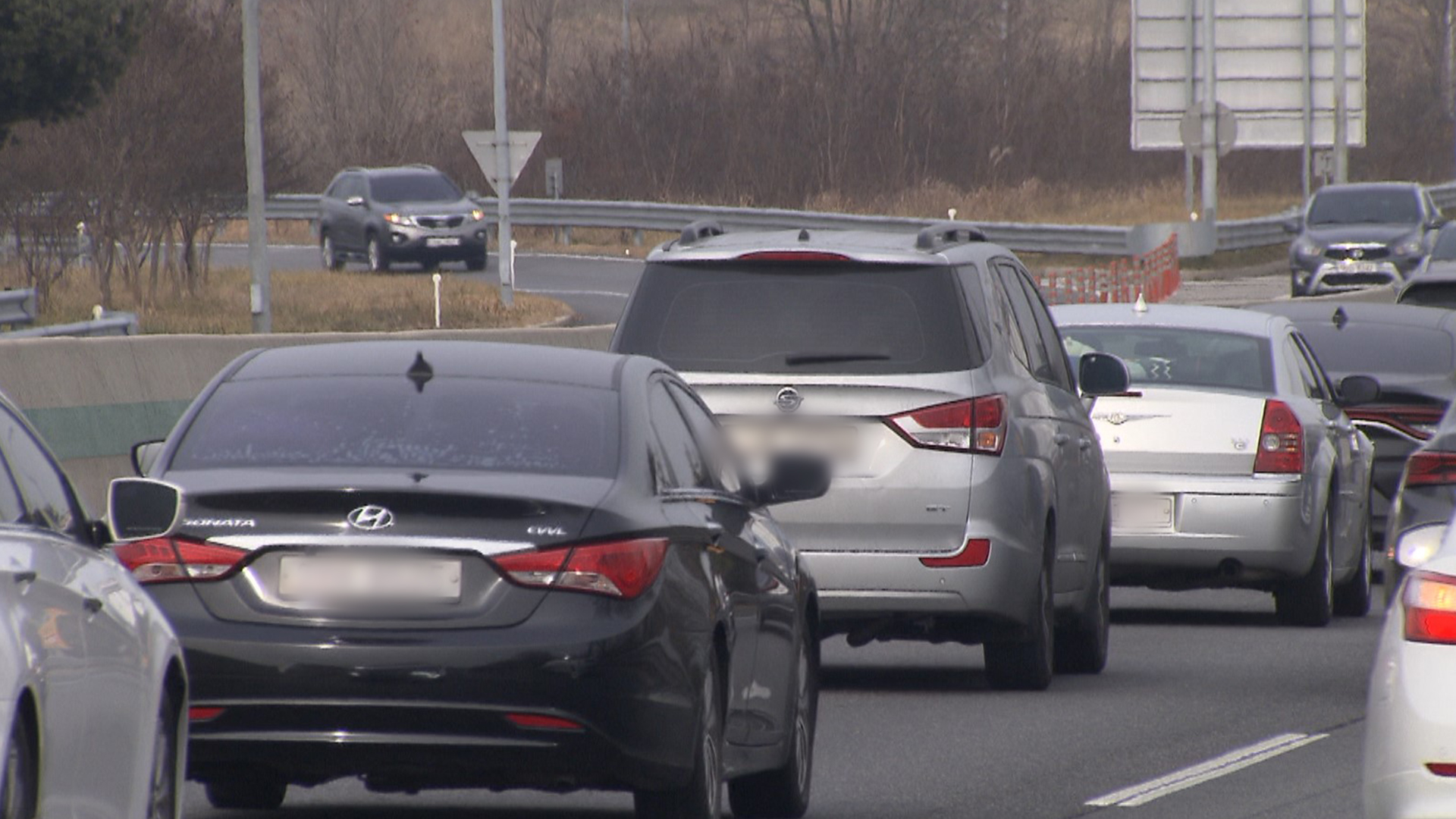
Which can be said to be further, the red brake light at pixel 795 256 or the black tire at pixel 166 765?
the red brake light at pixel 795 256

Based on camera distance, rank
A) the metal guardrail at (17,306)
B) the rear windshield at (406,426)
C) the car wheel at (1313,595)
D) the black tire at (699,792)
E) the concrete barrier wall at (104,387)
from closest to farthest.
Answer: the black tire at (699,792)
the rear windshield at (406,426)
the car wheel at (1313,595)
the concrete barrier wall at (104,387)
the metal guardrail at (17,306)

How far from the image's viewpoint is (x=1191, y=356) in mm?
16188

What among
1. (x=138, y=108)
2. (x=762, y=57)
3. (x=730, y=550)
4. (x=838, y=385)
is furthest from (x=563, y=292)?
(x=730, y=550)

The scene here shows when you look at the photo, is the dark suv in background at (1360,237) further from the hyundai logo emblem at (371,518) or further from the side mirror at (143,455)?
the hyundai logo emblem at (371,518)

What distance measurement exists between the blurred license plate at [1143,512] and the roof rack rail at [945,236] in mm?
2681

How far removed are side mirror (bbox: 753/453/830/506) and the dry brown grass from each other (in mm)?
28368

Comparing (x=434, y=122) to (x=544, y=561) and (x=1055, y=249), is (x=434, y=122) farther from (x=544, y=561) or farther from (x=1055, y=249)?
(x=544, y=561)

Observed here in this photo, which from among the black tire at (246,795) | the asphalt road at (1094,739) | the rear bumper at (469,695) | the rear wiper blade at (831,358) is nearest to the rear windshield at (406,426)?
the rear bumper at (469,695)

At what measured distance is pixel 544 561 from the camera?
7590 millimetres

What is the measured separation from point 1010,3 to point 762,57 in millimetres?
14534

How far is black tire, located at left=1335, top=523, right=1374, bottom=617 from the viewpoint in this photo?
55.1 feet

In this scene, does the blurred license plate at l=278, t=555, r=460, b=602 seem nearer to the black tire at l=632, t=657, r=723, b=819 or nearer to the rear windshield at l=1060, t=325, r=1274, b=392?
the black tire at l=632, t=657, r=723, b=819

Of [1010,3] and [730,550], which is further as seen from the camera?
[1010,3]

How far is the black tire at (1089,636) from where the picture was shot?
13.6 meters
